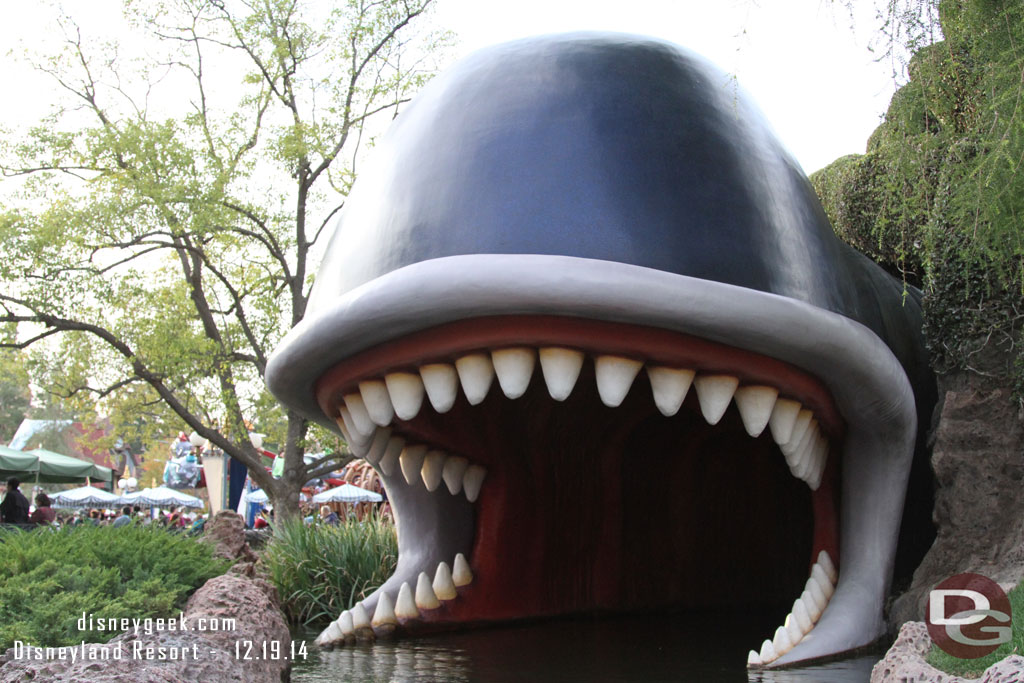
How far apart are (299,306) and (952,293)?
448 inches

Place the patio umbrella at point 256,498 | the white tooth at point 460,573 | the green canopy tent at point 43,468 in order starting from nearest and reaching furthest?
the white tooth at point 460,573 < the green canopy tent at point 43,468 < the patio umbrella at point 256,498

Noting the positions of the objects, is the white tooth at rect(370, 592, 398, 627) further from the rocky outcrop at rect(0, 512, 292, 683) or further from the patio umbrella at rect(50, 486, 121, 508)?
the patio umbrella at rect(50, 486, 121, 508)

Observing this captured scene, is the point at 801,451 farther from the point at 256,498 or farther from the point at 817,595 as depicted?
the point at 256,498

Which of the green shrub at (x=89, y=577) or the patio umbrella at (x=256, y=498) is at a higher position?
the patio umbrella at (x=256, y=498)

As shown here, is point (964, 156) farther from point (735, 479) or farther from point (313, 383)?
point (313, 383)

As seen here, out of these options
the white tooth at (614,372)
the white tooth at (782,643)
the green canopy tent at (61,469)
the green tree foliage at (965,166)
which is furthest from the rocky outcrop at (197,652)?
the green canopy tent at (61,469)

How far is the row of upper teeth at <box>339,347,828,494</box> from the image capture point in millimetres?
2354

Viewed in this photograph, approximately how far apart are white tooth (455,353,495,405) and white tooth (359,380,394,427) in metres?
0.26

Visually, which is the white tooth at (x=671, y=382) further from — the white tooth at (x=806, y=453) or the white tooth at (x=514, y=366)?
the white tooth at (x=806, y=453)

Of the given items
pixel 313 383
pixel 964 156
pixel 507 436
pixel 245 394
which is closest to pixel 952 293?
pixel 964 156

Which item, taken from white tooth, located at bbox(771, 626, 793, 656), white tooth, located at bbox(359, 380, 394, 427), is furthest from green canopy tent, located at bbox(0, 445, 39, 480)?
white tooth, located at bbox(771, 626, 793, 656)

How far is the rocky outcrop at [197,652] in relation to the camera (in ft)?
7.07

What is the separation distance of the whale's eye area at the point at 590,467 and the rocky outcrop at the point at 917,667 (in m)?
0.46

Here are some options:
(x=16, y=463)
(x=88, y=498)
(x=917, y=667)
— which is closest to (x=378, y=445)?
(x=917, y=667)
